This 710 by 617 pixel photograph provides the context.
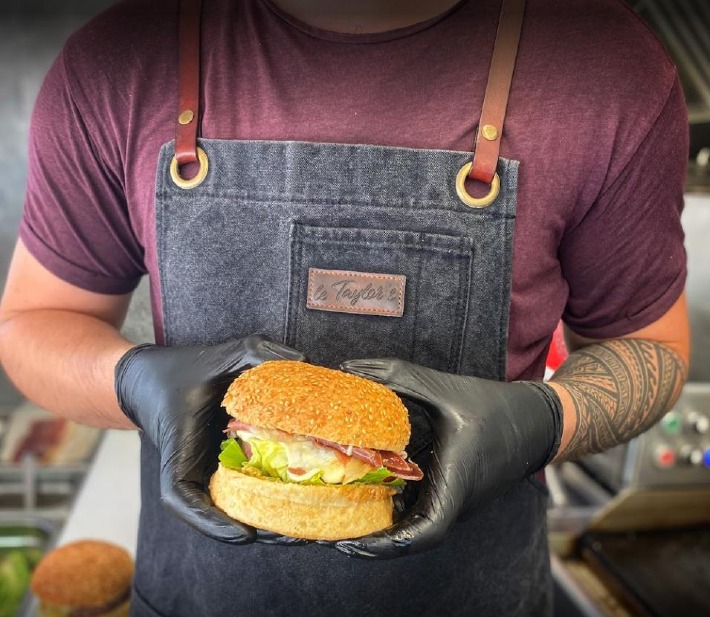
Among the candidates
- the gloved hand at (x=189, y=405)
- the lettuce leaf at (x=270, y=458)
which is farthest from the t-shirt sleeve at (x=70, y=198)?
the lettuce leaf at (x=270, y=458)

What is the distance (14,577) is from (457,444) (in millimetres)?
2001

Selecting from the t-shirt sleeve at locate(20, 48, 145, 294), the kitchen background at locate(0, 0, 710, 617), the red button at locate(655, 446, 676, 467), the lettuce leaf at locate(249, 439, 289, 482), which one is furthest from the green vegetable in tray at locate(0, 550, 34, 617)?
the red button at locate(655, 446, 676, 467)

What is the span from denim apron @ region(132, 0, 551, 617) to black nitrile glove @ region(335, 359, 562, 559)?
14 centimetres

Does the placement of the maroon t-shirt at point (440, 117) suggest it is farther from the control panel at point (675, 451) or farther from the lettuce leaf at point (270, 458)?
the control panel at point (675, 451)

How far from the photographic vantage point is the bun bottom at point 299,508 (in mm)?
1212

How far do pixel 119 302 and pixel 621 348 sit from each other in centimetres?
114

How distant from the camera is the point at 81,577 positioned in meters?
2.07

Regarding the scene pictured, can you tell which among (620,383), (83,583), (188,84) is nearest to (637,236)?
(620,383)

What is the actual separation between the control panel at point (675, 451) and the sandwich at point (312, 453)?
4.77ft

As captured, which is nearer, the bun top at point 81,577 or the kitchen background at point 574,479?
the bun top at point 81,577

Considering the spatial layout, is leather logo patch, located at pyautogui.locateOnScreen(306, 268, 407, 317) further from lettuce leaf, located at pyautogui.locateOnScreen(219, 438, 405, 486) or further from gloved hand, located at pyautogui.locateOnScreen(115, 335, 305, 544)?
lettuce leaf, located at pyautogui.locateOnScreen(219, 438, 405, 486)

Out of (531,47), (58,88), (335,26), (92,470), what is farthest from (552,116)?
(92,470)

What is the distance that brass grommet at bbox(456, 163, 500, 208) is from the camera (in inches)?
51.7

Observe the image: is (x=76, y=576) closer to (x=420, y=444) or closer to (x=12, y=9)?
(x=420, y=444)
